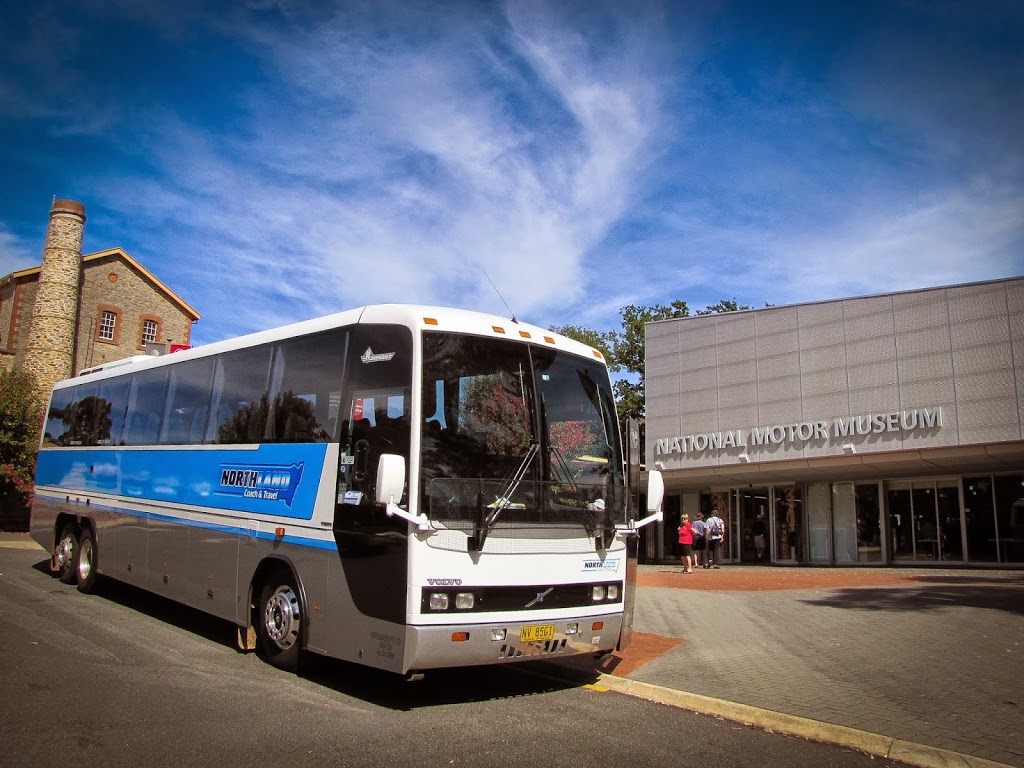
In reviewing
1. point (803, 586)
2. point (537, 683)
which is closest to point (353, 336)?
point (537, 683)

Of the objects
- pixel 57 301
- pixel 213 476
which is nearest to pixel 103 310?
pixel 57 301

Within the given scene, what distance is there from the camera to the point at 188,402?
9.61 meters

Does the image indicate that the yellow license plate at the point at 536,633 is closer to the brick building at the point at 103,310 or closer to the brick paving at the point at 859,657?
the brick paving at the point at 859,657

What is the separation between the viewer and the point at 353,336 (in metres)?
7.12

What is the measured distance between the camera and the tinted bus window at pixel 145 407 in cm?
1031

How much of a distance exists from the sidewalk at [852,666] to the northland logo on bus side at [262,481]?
3398 mm

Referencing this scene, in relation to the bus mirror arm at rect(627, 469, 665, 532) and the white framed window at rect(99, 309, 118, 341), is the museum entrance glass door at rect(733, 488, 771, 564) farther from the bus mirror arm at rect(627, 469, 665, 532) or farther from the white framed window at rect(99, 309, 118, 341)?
the white framed window at rect(99, 309, 118, 341)

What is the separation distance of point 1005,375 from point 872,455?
4152 millimetres

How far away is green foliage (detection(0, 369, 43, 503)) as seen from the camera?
29.5m

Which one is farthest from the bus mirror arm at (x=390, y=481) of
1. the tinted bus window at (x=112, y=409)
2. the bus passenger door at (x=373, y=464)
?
the tinted bus window at (x=112, y=409)

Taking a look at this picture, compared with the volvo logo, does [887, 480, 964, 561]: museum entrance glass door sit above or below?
above

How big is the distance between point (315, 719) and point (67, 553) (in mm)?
9091

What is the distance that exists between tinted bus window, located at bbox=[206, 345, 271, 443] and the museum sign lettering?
68.7 ft

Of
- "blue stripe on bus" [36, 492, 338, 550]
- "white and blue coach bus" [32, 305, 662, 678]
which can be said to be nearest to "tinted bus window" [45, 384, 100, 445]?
"blue stripe on bus" [36, 492, 338, 550]
